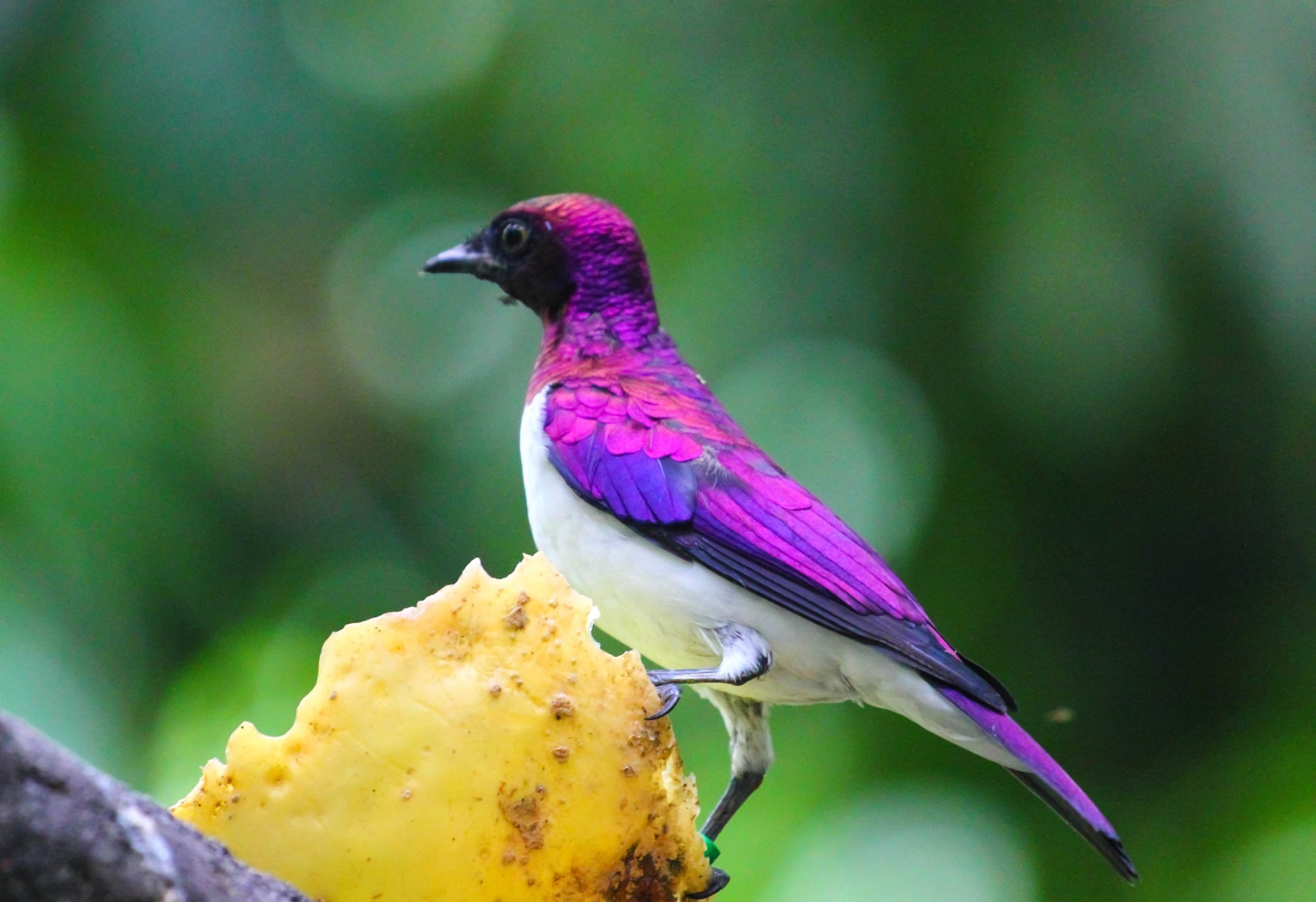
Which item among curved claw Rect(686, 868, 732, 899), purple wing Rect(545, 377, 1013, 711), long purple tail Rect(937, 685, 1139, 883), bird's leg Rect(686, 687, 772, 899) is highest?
purple wing Rect(545, 377, 1013, 711)

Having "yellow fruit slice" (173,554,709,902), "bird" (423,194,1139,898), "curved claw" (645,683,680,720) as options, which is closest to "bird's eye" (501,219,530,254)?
"bird" (423,194,1139,898)

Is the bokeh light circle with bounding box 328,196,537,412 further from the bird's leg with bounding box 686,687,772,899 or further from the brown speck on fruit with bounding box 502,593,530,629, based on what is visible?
the brown speck on fruit with bounding box 502,593,530,629

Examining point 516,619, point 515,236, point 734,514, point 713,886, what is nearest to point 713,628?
point 734,514

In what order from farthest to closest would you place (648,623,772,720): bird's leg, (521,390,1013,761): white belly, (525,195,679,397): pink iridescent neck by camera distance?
(525,195,679,397): pink iridescent neck < (521,390,1013,761): white belly < (648,623,772,720): bird's leg

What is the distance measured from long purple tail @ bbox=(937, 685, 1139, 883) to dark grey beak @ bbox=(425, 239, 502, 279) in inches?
70.7

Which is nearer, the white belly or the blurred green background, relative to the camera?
the white belly

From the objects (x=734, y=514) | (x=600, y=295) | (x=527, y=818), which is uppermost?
(x=600, y=295)

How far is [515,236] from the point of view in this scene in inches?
149

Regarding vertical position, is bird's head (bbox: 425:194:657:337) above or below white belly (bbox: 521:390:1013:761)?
above

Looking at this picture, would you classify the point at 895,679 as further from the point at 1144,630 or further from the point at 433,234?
the point at 433,234

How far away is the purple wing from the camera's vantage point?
9.04ft

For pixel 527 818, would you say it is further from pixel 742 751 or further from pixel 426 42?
pixel 426 42

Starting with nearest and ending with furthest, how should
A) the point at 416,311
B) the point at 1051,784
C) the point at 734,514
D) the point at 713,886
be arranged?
the point at 713,886 < the point at 1051,784 < the point at 734,514 < the point at 416,311

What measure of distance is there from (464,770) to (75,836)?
0.58 metres
